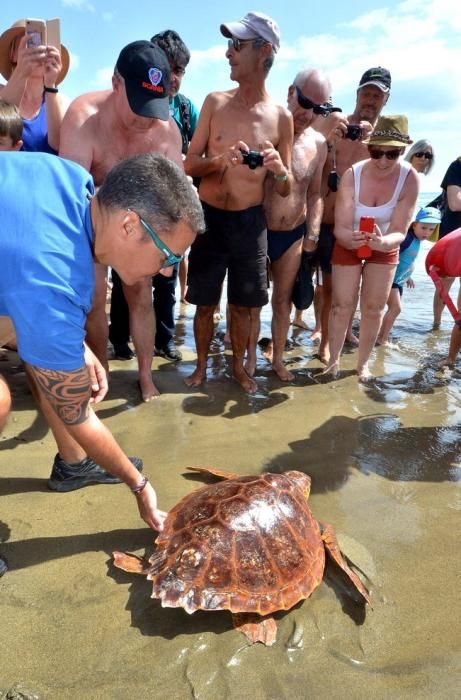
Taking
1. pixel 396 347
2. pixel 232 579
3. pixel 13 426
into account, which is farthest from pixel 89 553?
pixel 396 347

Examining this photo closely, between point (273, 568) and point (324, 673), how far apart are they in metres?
0.39

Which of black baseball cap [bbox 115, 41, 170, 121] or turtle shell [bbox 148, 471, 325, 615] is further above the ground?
black baseball cap [bbox 115, 41, 170, 121]

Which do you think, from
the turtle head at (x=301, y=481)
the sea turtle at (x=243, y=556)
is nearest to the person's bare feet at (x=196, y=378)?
the turtle head at (x=301, y=481)

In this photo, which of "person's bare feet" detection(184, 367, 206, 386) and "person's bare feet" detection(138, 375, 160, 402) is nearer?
"person's bare feet" detection(138, 375, 160, 402)

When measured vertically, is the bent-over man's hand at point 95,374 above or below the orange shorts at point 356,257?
below

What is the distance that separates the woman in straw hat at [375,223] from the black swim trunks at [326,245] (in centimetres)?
55

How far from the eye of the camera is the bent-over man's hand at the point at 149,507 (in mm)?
1922

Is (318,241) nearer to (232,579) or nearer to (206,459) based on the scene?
(206,459)

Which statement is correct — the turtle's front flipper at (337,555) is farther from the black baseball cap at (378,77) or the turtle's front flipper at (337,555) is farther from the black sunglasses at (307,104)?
the black baseball cap at (378,77)

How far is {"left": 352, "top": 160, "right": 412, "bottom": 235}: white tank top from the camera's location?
371 cm

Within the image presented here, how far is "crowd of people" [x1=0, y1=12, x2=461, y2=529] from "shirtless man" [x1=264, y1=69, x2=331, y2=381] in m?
0.01

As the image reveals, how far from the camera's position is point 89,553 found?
80.2 inches

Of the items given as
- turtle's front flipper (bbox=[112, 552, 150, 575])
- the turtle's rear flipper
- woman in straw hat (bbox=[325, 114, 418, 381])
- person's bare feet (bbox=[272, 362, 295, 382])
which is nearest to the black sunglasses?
woman in straw hat (bbox=[325, 114, 418, 381])

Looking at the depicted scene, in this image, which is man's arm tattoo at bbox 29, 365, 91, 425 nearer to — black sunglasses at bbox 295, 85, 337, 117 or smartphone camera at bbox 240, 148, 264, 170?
smartphone camera at bbox 240, 148, 264, 170
